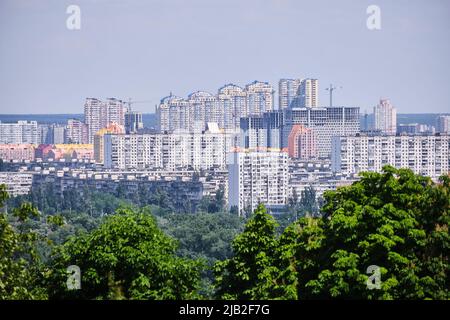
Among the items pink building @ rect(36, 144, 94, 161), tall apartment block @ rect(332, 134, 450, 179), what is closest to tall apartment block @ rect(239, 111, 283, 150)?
pink building @ rect(36, 144, 94, 161)

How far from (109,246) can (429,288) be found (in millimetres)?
1631

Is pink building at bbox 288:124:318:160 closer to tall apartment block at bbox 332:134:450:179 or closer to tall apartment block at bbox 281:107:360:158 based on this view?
tall apartment block at bbox 281:107:360:158

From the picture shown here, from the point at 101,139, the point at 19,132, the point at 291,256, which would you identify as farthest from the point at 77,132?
the point at 291,256

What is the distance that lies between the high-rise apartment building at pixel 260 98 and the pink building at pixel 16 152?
310 inches

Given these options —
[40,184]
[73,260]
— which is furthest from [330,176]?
[73,260]

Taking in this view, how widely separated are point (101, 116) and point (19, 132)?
4222 mm

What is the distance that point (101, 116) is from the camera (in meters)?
51.2

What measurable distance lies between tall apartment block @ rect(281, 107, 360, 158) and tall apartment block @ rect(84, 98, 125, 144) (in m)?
5.59

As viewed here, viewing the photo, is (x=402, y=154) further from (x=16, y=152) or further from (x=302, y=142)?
(x=16, y=152)

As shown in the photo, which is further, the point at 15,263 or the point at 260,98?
the point at 260,98

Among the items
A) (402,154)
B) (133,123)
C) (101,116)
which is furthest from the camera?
(133,123)

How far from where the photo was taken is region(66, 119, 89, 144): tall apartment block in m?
49.7

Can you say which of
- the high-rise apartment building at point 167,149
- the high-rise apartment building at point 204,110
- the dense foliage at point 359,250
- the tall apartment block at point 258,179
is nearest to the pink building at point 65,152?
the high-rise apartment building at point 167,149

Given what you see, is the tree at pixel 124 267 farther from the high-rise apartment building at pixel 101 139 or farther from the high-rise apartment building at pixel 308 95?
the high-rise apartment building at pixel 308 95
